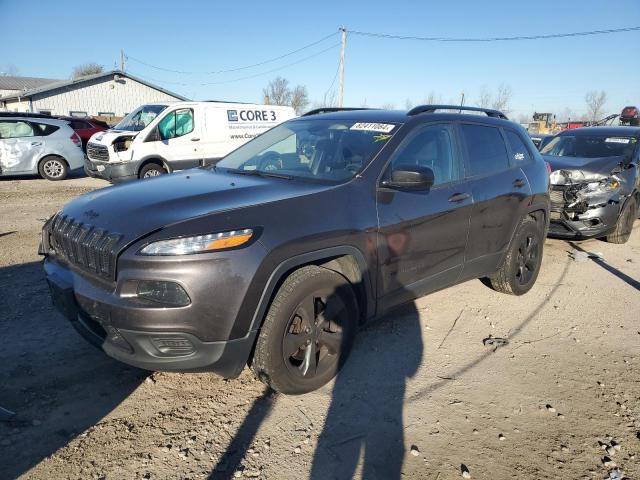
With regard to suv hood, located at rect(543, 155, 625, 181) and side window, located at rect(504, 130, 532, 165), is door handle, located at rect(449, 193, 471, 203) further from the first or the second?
suv hood, located at rect(543, 155, 625, 181)

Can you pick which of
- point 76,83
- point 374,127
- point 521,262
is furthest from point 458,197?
point 76,83

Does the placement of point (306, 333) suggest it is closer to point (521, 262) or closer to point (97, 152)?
point (521, 262)

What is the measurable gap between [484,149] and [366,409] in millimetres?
2589

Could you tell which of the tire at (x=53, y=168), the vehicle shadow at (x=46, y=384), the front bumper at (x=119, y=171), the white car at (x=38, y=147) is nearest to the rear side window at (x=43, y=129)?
the white car at (x=38, y=147)

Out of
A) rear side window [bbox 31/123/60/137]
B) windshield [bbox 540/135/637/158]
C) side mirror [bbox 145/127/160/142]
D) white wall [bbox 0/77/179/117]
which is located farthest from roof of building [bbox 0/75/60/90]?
windshield [bbox 540/135/637/158]

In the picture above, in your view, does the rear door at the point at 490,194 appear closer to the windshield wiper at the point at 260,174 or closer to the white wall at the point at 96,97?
the windshield wiper at the point at 260,174

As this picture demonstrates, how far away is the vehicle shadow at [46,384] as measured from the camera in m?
2.48

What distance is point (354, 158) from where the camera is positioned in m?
3.38

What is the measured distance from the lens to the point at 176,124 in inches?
443

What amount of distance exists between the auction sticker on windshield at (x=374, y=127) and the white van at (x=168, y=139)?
7138mm

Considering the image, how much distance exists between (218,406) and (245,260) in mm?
1035

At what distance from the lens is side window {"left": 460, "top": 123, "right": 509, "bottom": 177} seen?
13.3 ft

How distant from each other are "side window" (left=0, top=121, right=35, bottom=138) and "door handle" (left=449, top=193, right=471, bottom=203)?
1264cm

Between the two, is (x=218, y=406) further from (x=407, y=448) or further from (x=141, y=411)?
(x=407, y=448)
